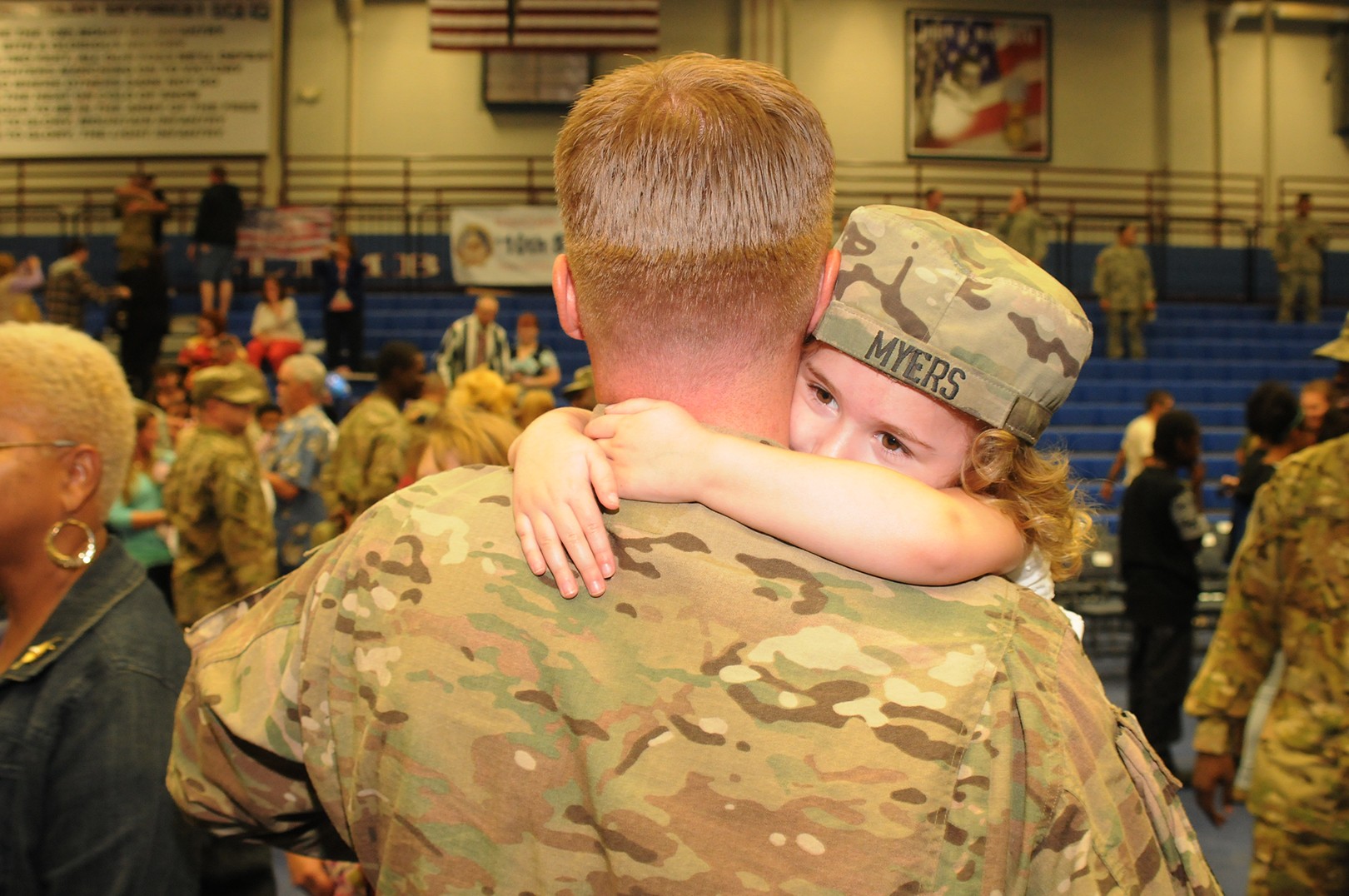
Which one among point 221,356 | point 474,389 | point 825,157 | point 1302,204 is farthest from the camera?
point 1302,204

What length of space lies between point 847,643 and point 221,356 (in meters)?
8.69

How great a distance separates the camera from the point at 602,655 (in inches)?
37.3

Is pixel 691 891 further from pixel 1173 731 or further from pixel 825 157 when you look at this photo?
Answer: pixel 1173 731

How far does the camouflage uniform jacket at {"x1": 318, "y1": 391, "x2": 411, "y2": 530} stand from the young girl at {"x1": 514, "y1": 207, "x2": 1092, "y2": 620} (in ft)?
11.1

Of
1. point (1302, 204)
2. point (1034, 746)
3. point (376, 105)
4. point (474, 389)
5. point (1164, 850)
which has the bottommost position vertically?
point (1164, 850)

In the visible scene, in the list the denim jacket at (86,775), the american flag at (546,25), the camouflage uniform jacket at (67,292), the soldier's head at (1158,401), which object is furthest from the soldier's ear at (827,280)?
the camouflage uniform jacket at (67,292)

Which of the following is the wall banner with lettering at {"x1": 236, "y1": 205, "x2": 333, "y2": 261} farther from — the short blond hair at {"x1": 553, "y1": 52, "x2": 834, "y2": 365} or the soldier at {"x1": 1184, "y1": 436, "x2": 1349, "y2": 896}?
the short blond hair at {"x1": 553, "y1": 52, "x2": 834, "y2": 365}

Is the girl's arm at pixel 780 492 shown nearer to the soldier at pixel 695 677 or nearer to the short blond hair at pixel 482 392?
the soldier at pixel 695 677

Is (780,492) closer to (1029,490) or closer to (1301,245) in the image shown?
(1029,490)

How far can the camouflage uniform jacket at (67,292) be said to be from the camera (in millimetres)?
10617

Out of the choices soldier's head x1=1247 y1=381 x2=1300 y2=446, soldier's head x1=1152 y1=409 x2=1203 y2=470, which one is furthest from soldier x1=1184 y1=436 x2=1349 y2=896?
soldier's head x1=1247 y1=381 x2=1300 y2=446

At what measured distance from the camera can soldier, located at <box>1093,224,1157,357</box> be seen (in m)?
12.6

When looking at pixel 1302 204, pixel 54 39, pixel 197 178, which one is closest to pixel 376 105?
pixel 197 178

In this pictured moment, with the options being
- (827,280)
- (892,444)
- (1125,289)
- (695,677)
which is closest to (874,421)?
(892,444)
